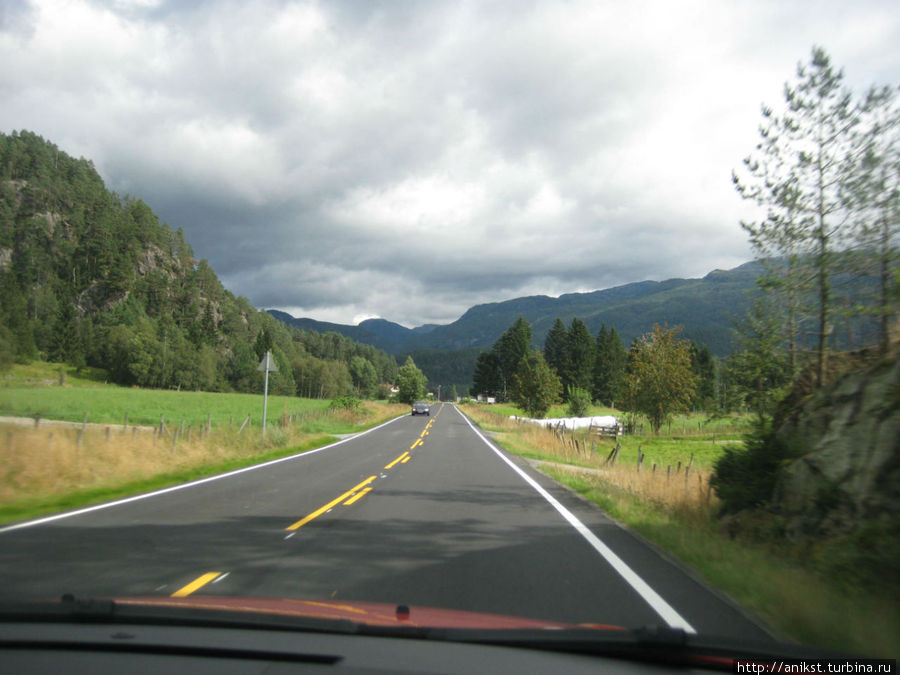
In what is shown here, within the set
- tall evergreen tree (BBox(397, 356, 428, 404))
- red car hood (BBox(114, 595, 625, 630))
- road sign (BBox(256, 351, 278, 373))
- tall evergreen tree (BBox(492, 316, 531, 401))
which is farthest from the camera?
tall evergreen tree (BBox(492, 316, 531, 401))

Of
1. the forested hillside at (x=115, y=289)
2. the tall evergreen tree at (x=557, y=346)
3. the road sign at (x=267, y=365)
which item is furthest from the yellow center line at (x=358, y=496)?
the forested hillside at (x=115, y=289)

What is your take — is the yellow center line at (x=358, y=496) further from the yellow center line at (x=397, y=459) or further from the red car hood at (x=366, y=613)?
the red car hood at (x=366, y=613)

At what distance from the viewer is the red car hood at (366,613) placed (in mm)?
3430

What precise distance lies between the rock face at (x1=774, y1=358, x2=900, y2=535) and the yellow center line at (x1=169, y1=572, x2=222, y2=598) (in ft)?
20.9

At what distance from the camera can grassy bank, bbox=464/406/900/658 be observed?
14.0 feet

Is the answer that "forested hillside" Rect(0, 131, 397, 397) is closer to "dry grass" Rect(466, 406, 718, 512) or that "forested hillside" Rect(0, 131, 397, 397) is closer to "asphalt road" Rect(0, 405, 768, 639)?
"dry grass" Rect(466, 406, 718, 512)

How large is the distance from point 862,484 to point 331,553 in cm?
575

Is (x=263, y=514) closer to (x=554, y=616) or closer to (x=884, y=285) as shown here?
(x=554, y=616)

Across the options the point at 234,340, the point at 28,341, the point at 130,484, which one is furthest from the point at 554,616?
the point at 234,340

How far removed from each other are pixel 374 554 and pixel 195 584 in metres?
2.01

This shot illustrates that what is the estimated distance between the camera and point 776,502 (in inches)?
303

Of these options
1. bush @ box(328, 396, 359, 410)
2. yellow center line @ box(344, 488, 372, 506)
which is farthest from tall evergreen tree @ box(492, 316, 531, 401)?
yellow center line @ box(344, 488, 372, 506)

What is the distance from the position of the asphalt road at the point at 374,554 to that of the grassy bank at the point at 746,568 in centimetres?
32

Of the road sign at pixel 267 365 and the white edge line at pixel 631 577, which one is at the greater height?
the road sign at pixel 267 365
